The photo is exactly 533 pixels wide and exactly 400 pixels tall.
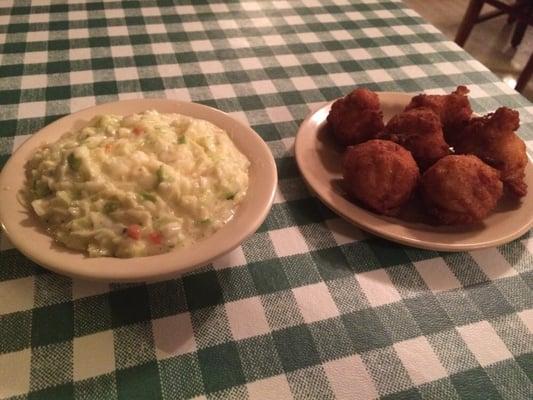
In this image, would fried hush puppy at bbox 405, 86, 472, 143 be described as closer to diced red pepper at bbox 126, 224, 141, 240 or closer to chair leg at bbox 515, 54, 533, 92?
diced red pepper at bbox 126, 224, 141, 240

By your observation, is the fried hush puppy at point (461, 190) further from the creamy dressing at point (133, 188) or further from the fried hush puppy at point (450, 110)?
the creamy dressing at point (133, 188)

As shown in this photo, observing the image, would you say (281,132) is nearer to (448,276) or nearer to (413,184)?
(413,184)

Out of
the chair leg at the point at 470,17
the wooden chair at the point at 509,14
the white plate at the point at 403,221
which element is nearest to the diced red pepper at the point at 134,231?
the white plate at the point at 403,221

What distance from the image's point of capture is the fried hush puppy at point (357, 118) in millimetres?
1558

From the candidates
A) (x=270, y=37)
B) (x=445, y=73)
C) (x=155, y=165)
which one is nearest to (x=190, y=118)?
(x=155, y=165)

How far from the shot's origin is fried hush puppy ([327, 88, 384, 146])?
1.56m

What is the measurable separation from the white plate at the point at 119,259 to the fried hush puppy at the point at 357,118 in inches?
14.9

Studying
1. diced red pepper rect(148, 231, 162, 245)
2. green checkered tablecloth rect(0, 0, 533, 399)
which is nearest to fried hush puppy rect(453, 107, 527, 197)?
green checkered tablecloth rect(0, 0, 533, 399)

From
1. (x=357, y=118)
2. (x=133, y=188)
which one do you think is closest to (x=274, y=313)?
(x=133, y=188)

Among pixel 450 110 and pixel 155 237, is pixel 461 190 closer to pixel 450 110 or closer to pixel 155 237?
pixel 450 110

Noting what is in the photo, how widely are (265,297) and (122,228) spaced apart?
0.41 m

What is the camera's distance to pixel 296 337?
1118 millimetres

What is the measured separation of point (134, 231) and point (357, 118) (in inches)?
34.9

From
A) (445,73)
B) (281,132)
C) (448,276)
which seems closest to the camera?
(448,276)
